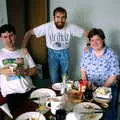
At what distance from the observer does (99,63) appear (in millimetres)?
2518

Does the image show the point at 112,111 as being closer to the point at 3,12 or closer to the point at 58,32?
the point at 58,32

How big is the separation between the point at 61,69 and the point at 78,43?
0.56 metres

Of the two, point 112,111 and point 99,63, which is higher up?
point 99,63

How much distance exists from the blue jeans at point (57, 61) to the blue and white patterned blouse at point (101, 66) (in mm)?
664

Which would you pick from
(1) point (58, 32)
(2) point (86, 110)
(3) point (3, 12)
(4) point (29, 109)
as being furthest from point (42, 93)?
(3) point (3, 12)

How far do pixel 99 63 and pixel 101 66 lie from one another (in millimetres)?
39

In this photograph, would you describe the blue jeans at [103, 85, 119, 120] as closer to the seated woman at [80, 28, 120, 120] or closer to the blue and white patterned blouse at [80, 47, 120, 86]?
the seated woman at [80, 28, 120, 120]

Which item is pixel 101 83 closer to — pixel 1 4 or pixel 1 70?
pixel 1 70

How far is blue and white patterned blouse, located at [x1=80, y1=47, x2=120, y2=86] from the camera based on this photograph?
2.50 m

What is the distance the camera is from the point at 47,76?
3951 mm

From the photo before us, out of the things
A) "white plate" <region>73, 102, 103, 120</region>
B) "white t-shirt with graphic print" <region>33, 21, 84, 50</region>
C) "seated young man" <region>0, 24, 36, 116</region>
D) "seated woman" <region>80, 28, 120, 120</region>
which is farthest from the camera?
"white t-shirt with graphic print" <region>33, 21, 84, 50</region>

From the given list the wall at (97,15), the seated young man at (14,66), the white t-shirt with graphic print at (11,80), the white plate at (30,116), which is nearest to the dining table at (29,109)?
the white plate at (30,116)

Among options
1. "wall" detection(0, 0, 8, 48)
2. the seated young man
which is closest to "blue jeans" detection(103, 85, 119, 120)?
the seated young man

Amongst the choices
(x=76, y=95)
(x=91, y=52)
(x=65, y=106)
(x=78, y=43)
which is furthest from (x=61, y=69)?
(x=65, y=106)
